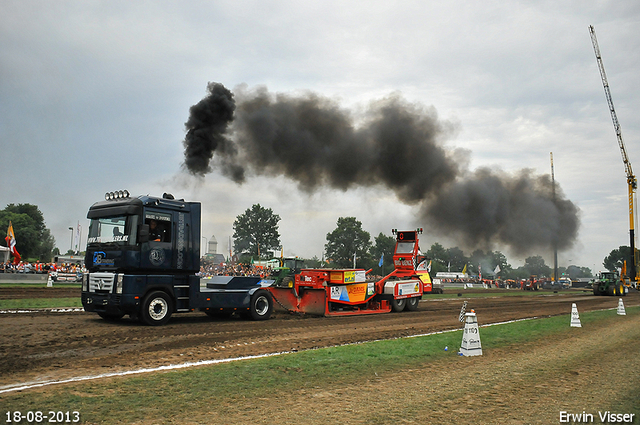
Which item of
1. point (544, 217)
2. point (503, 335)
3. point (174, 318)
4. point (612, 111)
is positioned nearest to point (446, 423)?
point (503, 335)

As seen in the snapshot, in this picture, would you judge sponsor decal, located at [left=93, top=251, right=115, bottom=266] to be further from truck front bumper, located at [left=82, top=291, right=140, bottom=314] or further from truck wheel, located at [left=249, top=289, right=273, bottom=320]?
truck wheel, located at [left=249, top=289, right=273, bottom=320]

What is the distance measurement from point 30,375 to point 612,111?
296 ft

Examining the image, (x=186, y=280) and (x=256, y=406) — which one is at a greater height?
(x=186, y=280)

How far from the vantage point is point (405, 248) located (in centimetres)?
2173

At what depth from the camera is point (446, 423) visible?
4.89m

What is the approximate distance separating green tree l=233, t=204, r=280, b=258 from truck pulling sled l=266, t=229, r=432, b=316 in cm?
8030

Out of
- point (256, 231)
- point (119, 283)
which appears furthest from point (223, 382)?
point (256, 231)

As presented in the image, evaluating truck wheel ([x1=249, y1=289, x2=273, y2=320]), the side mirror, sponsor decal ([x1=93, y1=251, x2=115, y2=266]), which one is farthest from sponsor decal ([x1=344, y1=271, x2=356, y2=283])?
sponsor decal ([x1=93, y1=251, x2=115, y2=266])

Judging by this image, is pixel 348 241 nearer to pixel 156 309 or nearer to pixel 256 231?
pixel 256 231

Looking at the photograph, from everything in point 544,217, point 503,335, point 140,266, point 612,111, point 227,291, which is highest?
point 612,111

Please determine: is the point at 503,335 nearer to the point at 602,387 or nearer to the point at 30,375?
the point at 602,387

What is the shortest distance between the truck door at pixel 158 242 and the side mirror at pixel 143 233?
21 cm

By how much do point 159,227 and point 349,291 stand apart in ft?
27.4

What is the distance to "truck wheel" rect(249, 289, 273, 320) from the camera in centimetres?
1455
